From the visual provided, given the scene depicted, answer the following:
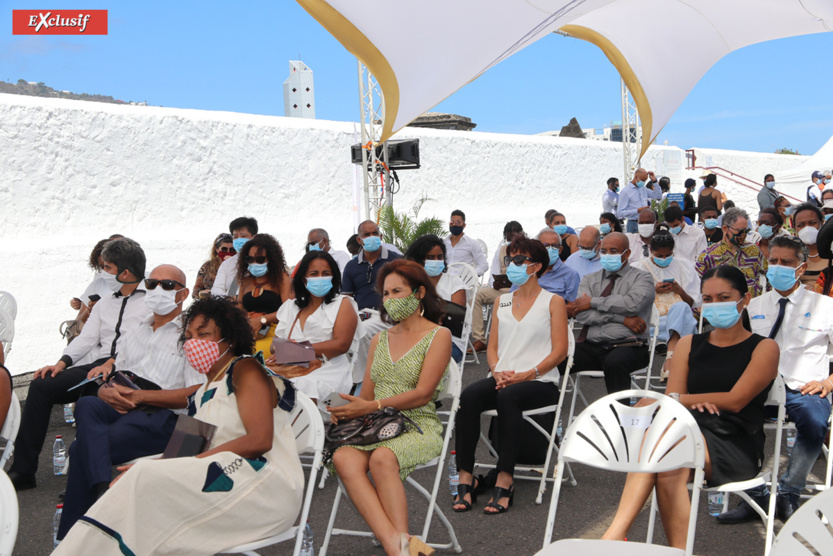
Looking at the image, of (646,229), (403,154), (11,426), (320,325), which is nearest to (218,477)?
(11,426)

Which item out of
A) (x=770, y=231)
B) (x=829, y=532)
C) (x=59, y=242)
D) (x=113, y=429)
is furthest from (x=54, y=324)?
(x=829, y=532)

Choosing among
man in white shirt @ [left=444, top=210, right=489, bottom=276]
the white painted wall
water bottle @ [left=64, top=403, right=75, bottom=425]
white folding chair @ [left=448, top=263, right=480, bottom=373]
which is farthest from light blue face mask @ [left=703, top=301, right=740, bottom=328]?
the white painted wall

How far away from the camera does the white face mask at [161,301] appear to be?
454 centimetres

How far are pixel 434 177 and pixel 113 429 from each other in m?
14.3

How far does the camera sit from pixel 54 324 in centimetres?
1064

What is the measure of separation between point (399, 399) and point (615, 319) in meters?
2.21

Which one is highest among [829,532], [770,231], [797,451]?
[770,231]

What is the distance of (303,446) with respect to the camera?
3600mm

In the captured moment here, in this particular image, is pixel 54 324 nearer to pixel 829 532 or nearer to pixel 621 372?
pixel 621 372

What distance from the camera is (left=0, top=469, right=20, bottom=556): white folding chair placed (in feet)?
7.88

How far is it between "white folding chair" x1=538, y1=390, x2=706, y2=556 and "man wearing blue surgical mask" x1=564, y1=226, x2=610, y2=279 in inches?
168

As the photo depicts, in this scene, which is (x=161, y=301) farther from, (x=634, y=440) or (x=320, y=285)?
(x=634, y=440)

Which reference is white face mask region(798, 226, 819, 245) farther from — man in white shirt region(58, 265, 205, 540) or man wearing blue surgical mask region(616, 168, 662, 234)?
man wearing blue surgical mask region(616, 168, 662, 234)

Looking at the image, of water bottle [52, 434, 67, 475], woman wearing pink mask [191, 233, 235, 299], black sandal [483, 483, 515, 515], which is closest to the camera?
black sandal [483, 483, 515, 515]
